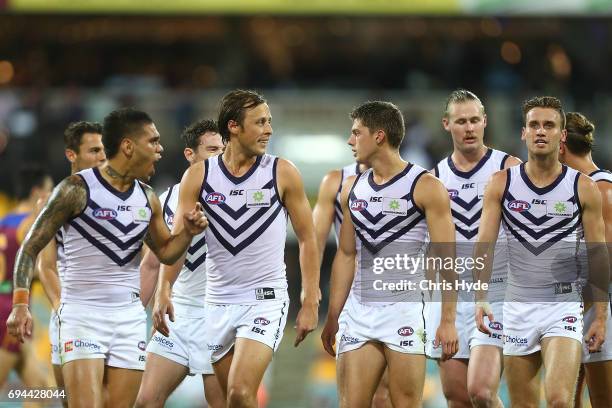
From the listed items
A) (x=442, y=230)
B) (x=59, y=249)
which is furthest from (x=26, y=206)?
(x=442, y=230)

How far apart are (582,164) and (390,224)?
1.81 m

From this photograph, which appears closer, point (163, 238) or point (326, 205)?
point (163, 238)

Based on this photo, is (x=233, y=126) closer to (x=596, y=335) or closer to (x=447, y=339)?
(x=447, y=339)

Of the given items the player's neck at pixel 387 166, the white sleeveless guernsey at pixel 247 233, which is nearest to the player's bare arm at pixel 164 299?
the white sleeveless guernsey at pixel 247 233

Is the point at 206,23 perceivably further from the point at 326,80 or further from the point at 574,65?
the point at 574,65

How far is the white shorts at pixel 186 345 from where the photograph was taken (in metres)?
8.46

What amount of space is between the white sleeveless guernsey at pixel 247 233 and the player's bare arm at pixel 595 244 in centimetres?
228

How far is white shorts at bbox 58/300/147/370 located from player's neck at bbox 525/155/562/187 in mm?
3198

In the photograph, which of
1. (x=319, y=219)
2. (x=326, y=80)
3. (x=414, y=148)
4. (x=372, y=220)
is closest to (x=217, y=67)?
(x=326, y=80)

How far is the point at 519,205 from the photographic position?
7898mm

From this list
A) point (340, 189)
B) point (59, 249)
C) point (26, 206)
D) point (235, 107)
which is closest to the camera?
point (235, 107)

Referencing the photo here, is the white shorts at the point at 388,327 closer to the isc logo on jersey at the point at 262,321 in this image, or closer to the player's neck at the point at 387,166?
the isc logo on jersey at the point at 262,321

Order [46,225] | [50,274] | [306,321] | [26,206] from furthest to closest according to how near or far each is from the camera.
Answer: [26,206]
[50,274]
[306,321]
[46,225]

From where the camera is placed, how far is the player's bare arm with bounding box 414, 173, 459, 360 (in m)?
7.60
